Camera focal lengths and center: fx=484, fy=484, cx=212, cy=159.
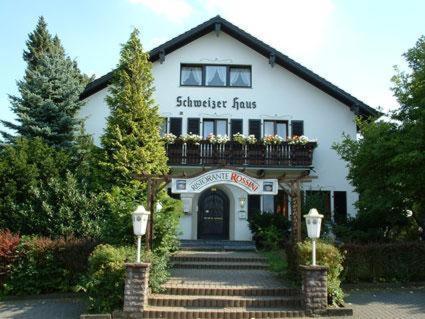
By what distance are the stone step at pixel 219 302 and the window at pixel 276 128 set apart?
11578 millimetres

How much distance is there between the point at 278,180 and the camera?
40.4 feet

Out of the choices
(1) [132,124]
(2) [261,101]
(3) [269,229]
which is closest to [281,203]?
(3) [269,229]

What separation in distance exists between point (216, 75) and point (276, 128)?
11.8ft

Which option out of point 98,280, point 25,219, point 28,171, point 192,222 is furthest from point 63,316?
point 192,222

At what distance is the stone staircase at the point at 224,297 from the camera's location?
10.0 m

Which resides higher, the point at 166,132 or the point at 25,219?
the point at 166,132

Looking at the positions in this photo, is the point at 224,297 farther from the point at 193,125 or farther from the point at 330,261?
the point at 193,125

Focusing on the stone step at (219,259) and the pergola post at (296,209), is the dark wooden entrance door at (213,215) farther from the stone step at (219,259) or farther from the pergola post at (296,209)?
the pergola post at (296,209)

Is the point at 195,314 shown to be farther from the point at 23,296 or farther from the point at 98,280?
the point at 23,296

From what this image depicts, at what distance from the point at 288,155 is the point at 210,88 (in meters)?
4.60

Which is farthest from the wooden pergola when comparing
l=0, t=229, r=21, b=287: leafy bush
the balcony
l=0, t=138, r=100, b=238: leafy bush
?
the balcony

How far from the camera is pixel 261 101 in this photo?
2159 centimetres

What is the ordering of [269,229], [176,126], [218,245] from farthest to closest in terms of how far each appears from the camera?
[176,126] < [218,245] < [269,229]

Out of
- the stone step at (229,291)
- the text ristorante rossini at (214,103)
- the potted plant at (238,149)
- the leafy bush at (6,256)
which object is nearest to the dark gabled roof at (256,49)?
the text ristorante rossini at (214,103)
